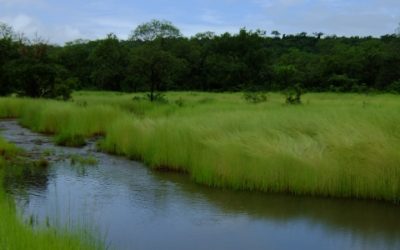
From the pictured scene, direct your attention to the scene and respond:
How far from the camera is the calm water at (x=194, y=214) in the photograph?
8164 millimetres

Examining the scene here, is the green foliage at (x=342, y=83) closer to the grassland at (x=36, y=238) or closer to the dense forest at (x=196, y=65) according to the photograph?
the dense forest at (x=196, y=65)

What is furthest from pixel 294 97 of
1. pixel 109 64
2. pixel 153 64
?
pixel 109 64

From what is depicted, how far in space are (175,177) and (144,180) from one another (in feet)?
2.63

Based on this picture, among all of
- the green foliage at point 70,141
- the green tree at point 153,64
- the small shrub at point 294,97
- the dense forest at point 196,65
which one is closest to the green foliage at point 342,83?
the dense forest at point 196,65

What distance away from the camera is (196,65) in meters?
62.7

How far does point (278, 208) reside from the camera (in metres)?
10.1

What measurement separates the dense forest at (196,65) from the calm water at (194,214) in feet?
61.9

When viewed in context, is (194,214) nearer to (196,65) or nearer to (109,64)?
(109,64)

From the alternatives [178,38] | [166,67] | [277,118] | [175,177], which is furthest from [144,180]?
[178,38]

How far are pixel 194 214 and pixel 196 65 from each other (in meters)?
53.9

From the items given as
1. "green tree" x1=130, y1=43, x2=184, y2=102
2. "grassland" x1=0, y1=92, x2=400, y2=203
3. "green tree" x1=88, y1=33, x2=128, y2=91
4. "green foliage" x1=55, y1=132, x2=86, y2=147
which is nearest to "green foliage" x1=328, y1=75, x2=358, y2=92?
"green tree" x1=130, y1=43, x2=184, y2=102

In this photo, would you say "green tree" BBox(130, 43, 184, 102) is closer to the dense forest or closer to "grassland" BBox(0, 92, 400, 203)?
the dense forest

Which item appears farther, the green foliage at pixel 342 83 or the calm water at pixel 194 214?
the green foliage at pixel 342 83

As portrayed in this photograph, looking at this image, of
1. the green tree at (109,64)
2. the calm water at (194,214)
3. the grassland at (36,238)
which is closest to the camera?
the grassland at (36,238)
